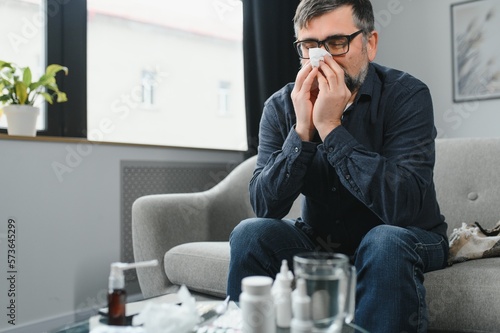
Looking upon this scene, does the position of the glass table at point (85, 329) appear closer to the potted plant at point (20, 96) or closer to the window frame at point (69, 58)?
the potted plant at point (20, 96)

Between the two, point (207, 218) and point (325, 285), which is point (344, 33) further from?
point (207, 218)

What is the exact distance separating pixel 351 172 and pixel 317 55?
323 millimetres

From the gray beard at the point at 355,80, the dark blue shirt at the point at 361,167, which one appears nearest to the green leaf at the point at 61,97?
the dark blue shirt at the point at 361,167

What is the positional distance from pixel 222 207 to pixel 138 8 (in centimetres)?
124

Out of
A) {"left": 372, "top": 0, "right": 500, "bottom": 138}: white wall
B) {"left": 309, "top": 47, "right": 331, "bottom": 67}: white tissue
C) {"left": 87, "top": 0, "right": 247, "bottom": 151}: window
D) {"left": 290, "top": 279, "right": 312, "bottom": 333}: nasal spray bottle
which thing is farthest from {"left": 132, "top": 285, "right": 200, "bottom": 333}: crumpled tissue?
{"left": 372, "top": 0, "right": 500, "bottom": 138}: white wall

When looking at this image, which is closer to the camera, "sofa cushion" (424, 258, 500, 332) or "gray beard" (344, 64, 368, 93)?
"sofa cushion" (424, 258, 500, 332)

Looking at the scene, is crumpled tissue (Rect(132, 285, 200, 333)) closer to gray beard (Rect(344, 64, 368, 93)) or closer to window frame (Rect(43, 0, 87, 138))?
gray beard (Rect(344, 64, 368, 93))

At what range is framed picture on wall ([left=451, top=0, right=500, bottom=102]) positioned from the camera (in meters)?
2.77

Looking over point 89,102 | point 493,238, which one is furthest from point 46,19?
point 493,238

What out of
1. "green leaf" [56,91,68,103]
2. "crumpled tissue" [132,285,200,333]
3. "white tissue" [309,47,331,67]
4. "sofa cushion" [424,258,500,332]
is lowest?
"sofa cushion" [424,258,500,332]

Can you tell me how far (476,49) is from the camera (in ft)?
9.26

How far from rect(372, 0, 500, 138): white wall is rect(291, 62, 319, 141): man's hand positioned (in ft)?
6.32

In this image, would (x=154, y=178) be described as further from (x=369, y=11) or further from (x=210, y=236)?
(x=369, y=11)

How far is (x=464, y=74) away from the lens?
9.44 ft
